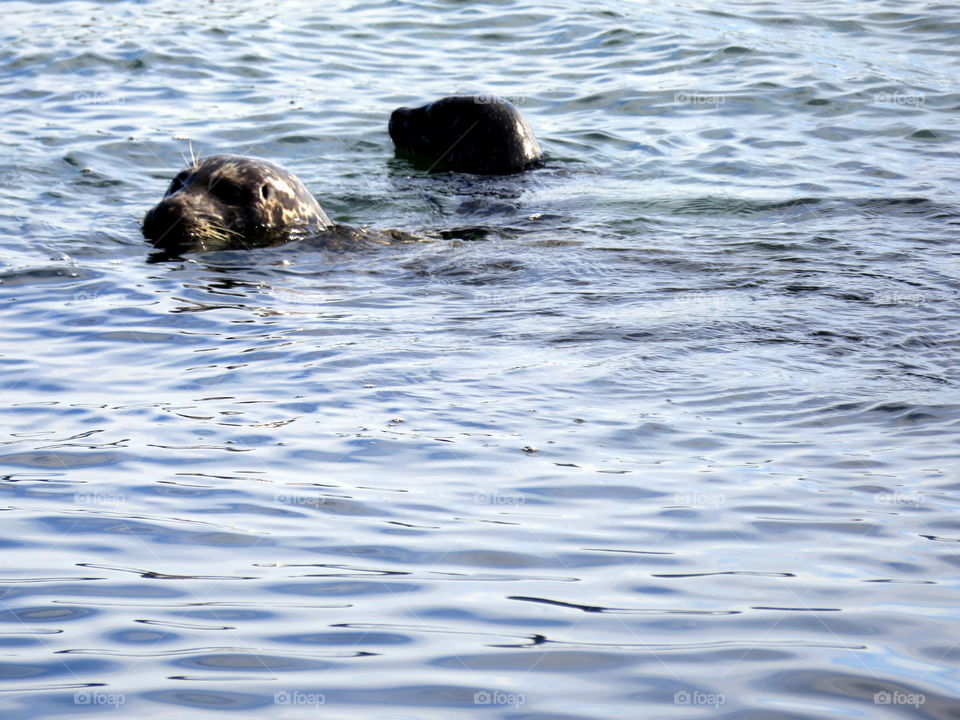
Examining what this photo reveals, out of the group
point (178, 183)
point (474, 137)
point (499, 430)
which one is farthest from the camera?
point (474, 137)

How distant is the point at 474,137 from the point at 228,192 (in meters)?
2.73

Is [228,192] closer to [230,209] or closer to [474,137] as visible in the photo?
[230,209]

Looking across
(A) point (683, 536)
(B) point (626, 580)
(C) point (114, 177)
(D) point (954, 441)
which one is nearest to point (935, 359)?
(D) point (954, 441)

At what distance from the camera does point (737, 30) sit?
1589 centimetres

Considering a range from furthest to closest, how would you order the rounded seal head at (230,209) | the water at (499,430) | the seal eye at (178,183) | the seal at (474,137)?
the seal at (474,137)
the seal eye at (178,183)
the rounded seal head at (230,209)
the water at (499,430)

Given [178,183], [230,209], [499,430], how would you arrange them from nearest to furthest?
1. [499,430]
2. [230,209]
3. [178,183]

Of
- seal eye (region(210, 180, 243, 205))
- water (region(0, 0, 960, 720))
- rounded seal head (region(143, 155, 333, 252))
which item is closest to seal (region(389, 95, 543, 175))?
water (region(0, 0, 960, 720))

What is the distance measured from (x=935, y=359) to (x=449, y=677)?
149 inches

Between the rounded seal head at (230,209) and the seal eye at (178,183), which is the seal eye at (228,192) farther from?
the seal eye at (178,183)

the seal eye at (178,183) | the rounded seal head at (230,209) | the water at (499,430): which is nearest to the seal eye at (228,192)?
the rounded seal head at (230,209)

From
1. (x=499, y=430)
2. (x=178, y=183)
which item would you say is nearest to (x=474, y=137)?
(x=178, y=183)

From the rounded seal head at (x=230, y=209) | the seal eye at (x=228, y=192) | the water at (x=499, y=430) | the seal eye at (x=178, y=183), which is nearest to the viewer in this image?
the water at (x=499, y=430)

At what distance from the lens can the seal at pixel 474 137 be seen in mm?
11164

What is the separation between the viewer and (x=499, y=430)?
18.4ft
